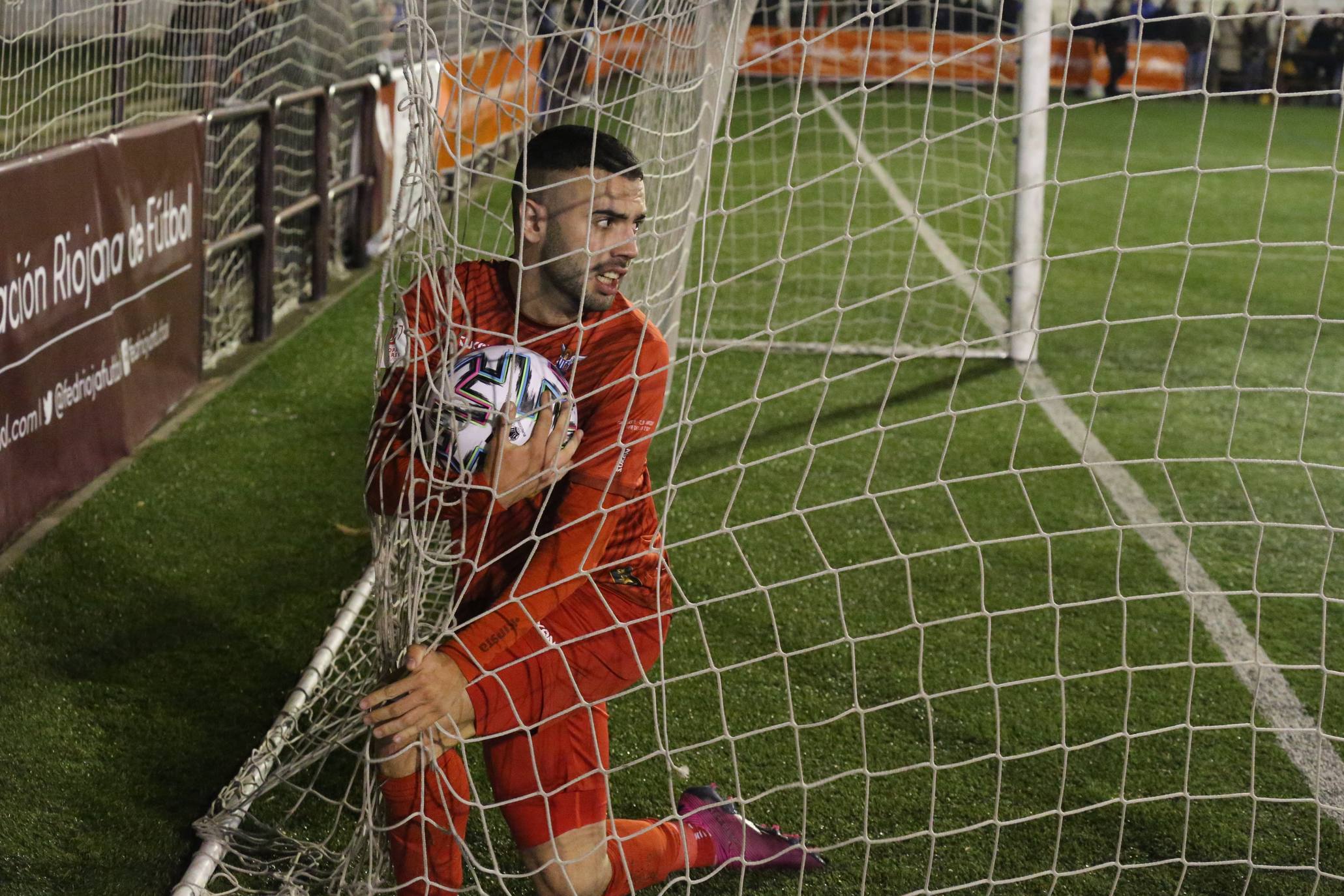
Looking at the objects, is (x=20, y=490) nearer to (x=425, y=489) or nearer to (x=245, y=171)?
(x=425, y=489)

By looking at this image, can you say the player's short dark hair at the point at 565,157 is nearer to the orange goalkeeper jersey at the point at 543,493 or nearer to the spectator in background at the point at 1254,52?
the orange goalkeeper jersey at the point at 543,493

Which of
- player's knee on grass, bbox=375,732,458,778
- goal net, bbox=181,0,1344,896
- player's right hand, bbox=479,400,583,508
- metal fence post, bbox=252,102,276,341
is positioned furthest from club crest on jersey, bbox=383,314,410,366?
metal fence post, bbox=252,102,276,341

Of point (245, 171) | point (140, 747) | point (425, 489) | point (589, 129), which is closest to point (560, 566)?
point (425, 489)

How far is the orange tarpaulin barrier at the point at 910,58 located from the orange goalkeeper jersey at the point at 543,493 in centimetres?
60

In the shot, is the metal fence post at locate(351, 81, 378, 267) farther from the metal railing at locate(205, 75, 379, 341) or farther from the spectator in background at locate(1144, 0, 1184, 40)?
the spectator in background at locate(1144, 0, 1184, 40)

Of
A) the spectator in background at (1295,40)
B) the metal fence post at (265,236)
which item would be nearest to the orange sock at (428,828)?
the metal fence post at (265,236)

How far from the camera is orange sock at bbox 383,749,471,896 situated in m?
2.32

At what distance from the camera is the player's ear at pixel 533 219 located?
2.42 meters

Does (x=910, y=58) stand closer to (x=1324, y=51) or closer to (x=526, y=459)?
(x=526, y=459)

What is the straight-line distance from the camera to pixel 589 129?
8.04 ft

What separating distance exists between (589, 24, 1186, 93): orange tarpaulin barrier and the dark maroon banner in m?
1.74

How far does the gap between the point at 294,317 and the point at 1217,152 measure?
10.7 metres

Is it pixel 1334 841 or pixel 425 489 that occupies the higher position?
pixel 425 489

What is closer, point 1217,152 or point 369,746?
point 369,746
